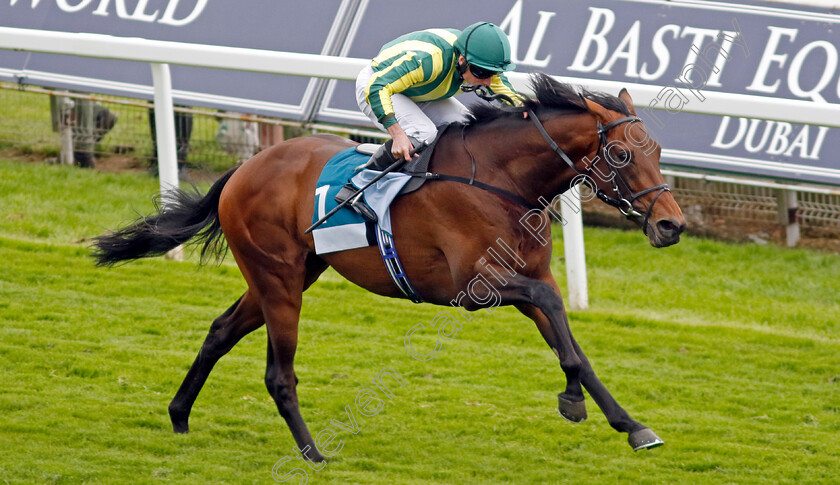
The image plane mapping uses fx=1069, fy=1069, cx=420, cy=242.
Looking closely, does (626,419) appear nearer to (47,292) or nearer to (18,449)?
(18,449)

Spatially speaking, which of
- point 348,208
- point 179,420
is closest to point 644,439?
point 348,208

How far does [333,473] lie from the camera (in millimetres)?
4430

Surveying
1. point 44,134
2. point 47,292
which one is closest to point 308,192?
point 47,292

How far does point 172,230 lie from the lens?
521 centimetres

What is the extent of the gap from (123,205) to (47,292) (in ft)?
6.60

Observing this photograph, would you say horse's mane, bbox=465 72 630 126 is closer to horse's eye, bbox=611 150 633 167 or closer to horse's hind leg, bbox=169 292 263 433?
horse's eye, bbox=611 150 633 167

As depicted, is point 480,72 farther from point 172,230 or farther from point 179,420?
point 179,420

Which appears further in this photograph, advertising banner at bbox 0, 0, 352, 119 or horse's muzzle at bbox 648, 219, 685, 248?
advertising banner at bbox 0, 0, 352, 119

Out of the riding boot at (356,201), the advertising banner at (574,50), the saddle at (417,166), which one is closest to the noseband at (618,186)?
the saddle at (417,166)

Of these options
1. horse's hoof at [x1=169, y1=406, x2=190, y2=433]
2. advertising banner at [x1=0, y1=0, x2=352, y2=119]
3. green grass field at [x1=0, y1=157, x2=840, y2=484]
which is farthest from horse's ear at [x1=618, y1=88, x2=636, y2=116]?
advertising banner at [x1=0, y1=0, x2=352, y2=119]

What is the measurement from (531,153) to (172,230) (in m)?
1.96

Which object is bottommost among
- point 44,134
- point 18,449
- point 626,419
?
point 18,449

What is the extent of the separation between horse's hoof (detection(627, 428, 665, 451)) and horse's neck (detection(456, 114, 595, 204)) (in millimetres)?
967

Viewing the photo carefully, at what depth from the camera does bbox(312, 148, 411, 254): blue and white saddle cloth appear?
14.4 ft
